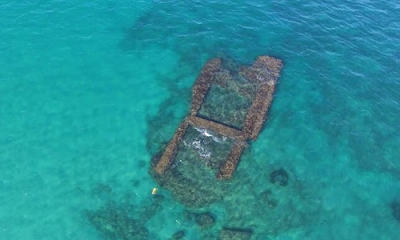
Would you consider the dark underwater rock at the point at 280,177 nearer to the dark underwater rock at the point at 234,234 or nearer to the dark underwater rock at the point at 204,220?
the dark underwater rock at the point at 234,234

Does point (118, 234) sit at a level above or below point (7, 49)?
below

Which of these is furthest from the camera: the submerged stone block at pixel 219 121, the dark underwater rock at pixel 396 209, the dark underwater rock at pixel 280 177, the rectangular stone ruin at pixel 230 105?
the rectangular stone ruin at pixel 230 105

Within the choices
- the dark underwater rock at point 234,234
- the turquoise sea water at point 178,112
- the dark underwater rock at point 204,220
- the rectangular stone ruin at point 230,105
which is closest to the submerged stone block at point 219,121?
the rectangular stone ruin at point 230,105

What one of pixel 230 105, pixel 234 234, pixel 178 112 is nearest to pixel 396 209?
pixel 234 234

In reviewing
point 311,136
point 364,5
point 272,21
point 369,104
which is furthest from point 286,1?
point 311,136

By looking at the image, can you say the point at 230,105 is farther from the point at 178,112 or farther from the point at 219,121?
the point at 178,112

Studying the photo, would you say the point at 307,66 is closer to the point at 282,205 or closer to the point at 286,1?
the point at 286,1

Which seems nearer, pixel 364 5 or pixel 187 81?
pixel 187 81
